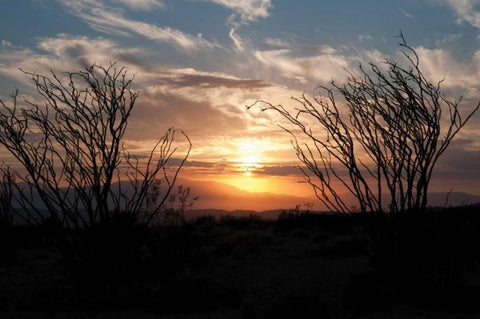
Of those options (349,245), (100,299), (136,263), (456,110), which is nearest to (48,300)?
(100,299)

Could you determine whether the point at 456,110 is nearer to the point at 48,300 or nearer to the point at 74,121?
the point at 74,121

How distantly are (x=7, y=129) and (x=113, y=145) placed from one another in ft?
5.32

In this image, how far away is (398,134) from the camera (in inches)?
290

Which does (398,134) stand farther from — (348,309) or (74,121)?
(74,121)

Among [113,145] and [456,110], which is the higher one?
[456,110]

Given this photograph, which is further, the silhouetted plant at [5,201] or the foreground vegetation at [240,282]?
the silhouetted plant at [5,201]

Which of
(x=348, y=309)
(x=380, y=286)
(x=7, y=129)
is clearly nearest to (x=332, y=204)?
(x=380, y=286)

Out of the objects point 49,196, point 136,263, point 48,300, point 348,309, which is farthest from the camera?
point 136,263

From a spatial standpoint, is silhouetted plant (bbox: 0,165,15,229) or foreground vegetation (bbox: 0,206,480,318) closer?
foreground vegetation (bbox: 0,206,480,318)

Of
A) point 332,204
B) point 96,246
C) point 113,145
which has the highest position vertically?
point 113,145

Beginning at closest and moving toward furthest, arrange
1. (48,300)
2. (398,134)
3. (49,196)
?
(48,300), (398,134), (49,196)

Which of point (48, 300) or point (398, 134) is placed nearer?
point (48, 300)

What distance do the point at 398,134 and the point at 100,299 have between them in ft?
15.9

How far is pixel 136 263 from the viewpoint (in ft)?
29.9
